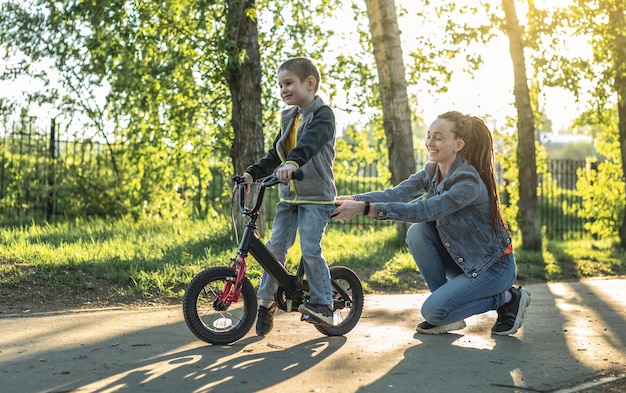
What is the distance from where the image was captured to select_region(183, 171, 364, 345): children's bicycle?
4879mm

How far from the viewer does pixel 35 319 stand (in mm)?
5789

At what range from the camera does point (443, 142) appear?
5.34m

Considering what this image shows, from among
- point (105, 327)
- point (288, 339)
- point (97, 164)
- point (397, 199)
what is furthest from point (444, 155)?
point (97, 164)

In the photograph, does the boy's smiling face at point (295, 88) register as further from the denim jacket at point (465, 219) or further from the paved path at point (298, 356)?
the paved path at point (298, 356)

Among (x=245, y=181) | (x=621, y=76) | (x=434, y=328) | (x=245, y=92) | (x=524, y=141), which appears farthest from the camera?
(x=621, y=76)

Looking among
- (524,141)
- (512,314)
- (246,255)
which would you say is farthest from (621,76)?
(246,255)

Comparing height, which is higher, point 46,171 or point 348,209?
point 46,171

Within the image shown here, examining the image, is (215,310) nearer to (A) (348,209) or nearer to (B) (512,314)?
(A) (348,209)

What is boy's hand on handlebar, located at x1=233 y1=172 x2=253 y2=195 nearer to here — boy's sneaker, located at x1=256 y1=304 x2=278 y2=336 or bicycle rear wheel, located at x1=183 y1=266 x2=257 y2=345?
bicycle rear wheel, located at x1=183 y1=266 x2=257 y2=345

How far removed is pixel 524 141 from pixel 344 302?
8.38 metres

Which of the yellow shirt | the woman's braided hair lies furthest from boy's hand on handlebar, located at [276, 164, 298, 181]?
the woman's braided hair

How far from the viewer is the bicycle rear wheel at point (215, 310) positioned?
484 centimetres

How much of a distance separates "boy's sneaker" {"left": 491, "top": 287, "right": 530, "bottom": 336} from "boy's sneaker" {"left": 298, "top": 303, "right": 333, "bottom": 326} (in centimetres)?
123

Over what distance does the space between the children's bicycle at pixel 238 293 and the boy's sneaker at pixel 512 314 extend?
1.12 meters
